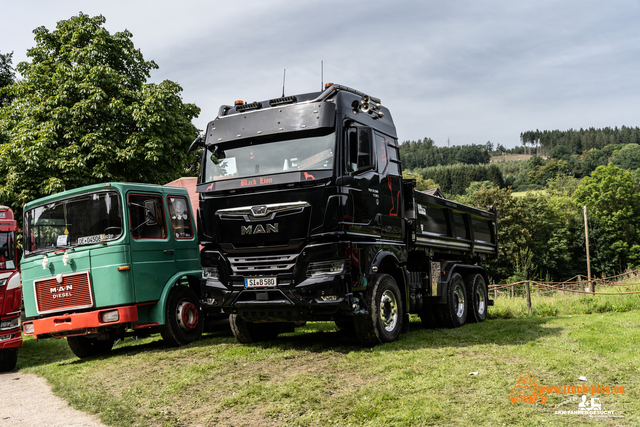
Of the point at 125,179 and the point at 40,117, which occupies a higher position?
the point at 40,117

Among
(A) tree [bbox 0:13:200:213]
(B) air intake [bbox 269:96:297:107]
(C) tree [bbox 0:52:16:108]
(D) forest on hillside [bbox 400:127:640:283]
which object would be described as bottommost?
(D) forest on hillside [bbox 400:127:640:283]

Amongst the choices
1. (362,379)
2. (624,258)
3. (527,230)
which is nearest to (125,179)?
(362,379)

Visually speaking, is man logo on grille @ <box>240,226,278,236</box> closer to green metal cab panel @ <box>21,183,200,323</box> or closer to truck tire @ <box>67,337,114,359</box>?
green metal cab panel @ <box>21,183,200,323</box>

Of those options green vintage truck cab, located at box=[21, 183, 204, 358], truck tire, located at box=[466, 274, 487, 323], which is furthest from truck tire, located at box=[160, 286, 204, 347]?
truck tire, located at box=[466, 274, 487, 323]

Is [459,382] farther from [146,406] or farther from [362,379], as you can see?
[146,406]

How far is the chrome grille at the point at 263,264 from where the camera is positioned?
7.68m

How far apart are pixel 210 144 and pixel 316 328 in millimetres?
4940

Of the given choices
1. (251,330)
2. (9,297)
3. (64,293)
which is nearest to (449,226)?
(251,330)

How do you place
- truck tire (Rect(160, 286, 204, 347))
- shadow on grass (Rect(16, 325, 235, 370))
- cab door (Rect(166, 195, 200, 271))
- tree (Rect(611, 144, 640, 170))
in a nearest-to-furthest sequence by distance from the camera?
truck tire (Rect(160, 286, 204, 347)) < shadow on grass (Rect(16, 325, 235, 370)) < cab door (Rect(166, 195, 200, 271)) < tree (Rect(611, 144, 640, 170))

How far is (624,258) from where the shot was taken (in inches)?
2518

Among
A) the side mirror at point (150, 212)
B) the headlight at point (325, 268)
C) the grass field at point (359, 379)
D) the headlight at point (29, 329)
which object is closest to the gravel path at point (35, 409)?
the grass field at point (359, 379)

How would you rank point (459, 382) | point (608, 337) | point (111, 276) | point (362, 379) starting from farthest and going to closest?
1. point (111, 276)
2. point (608, 337)
3. point (362, 379)
4. point (459, 382)

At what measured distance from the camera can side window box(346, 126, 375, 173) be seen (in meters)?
7.73

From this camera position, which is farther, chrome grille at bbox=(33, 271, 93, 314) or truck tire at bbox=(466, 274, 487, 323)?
truck tire at bbox=(466, 274, 487, 323)
